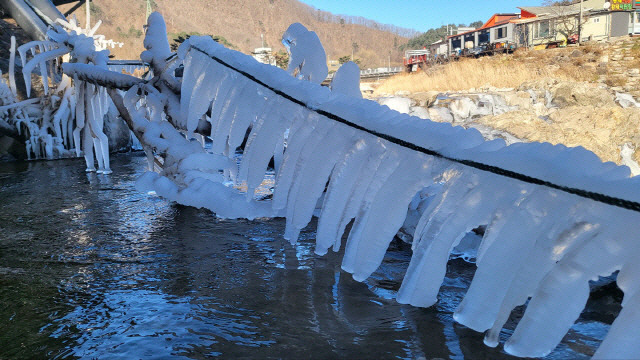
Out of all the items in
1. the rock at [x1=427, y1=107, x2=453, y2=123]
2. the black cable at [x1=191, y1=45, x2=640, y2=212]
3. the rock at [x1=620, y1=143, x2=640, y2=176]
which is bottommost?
the rock at [x1=620, y1=143, x2=640, y2=176]

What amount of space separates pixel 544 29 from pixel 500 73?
65.0 ft

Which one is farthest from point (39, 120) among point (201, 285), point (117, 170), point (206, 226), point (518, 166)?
point (518, 166)

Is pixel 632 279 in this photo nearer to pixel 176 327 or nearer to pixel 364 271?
A: pixel 364 271

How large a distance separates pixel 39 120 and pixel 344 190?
31.4 feet

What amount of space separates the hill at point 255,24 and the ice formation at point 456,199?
97.9 m

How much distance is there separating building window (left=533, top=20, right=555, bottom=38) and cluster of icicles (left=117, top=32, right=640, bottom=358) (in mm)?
35364

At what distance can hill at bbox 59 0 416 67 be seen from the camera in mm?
104812

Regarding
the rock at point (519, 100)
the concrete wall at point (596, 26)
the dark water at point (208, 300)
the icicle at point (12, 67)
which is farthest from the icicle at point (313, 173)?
the concrete wall at point (596, 26)

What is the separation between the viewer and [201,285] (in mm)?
2229

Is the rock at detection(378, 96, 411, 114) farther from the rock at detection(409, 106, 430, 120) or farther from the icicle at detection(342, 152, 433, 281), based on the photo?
the icicle at detection(342, 152, 433, 281)

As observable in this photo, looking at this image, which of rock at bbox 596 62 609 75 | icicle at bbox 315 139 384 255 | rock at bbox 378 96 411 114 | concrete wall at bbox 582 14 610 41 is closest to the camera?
icicle at bbox 315 139 384 255

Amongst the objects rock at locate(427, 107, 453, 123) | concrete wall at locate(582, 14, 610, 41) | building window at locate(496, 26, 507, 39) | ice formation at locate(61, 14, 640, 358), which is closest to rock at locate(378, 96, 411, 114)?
rock at locate(427, 107, 453, 123)

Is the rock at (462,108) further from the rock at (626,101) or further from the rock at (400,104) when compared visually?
the rock at (626,101)

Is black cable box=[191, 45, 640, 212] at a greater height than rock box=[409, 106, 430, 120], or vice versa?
black cable box=[191, 45, 640, 212]
